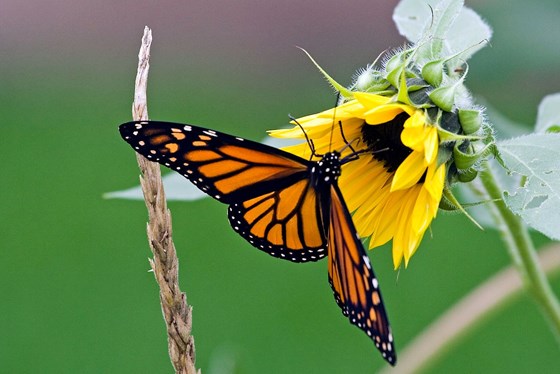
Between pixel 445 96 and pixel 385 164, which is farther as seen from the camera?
pixel 385 164

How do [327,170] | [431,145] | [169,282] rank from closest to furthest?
[169,282] → [431,145] → [327,170]

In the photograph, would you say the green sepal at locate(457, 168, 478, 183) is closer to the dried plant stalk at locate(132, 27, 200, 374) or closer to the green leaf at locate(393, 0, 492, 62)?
the green leaf at locate(393, 0, 492, 62)

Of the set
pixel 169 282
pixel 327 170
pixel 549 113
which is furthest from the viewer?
pixel 549 113

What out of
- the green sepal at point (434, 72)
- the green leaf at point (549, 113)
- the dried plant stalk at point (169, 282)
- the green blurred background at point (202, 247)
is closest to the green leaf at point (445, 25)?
the green sepal at point (434, 72)

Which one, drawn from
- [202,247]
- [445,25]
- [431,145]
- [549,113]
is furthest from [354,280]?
[202,247]

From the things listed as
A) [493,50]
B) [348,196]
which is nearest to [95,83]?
[493,50]

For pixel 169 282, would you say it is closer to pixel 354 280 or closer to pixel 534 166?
pixel 354 280

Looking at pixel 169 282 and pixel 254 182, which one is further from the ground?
pixel 254 182

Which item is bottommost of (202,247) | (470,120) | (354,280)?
(354,280)
